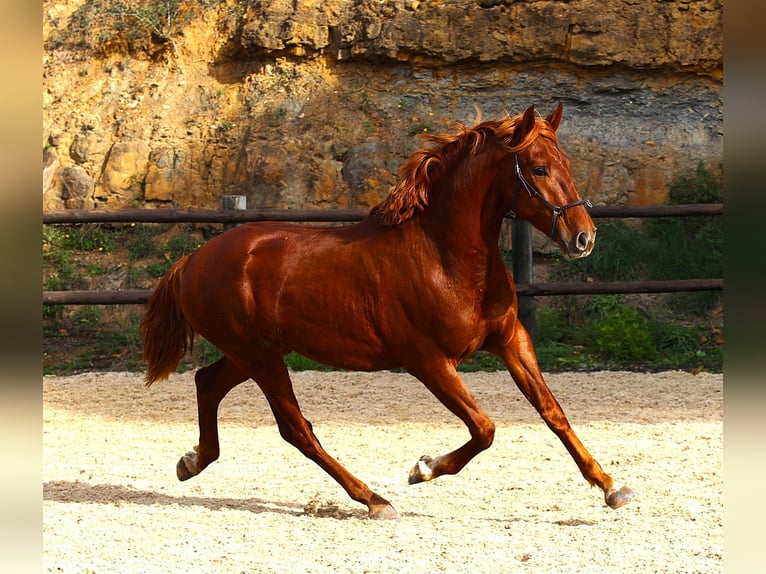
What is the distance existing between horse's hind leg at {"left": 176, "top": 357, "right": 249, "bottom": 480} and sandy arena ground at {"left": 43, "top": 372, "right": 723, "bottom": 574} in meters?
0.19

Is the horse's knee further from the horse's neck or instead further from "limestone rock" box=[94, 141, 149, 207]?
"limestone rock" box=[94, 141, 149, 207]

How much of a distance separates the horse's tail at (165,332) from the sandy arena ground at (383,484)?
0.68 meters

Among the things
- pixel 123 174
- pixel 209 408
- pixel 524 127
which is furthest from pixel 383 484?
pixel 123 174

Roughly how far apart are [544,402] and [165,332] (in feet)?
6.60

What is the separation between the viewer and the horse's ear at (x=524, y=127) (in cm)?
418

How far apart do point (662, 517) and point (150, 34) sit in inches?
383

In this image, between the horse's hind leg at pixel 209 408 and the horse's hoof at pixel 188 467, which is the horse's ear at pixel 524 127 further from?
the horse's hoof at pixel 188 467

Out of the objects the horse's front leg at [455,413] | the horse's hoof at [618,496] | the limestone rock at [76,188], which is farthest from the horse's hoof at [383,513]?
the limestone rock at [76,188]

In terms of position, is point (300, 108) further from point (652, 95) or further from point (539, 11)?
point (652, 95)

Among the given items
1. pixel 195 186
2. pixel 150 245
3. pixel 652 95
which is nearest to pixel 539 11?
pixel 652 95

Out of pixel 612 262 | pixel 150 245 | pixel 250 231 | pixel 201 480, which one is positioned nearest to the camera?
pixel 250 231

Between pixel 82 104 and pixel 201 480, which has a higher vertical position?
pixel 82 104

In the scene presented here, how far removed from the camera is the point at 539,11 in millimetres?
11641

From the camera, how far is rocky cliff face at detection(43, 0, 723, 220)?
11.2 metres
